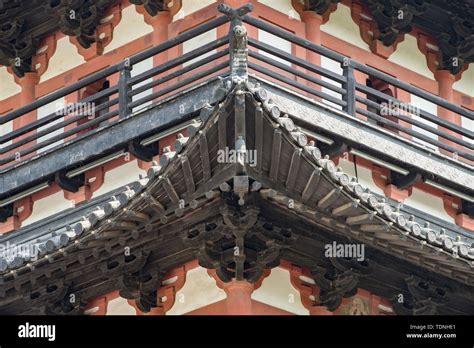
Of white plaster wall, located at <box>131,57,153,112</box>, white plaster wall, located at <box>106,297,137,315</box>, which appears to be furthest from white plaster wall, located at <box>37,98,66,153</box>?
white plaster wall, located at <box>106,297,137,315</box>

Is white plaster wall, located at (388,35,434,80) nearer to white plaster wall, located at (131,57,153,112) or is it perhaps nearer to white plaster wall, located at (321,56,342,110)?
white plaster wall, located at (321,56,342,110)

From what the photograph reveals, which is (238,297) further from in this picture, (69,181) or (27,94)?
(27,94)

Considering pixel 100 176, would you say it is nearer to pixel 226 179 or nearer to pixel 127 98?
pixel 127 98

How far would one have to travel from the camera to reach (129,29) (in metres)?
32.3

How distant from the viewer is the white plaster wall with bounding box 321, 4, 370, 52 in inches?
1259

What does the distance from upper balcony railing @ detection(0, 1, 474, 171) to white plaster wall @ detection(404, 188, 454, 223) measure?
54cm

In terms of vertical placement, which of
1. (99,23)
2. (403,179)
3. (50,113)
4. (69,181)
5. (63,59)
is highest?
(99,23)

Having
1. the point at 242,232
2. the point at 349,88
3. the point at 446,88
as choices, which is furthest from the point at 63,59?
the point at 242,232

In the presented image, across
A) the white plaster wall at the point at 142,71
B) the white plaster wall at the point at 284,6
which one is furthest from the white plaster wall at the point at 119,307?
the white plaster wall at the point at 284,6

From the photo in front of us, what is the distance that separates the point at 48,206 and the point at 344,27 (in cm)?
364

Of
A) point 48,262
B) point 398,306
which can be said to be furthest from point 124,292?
point 398,306

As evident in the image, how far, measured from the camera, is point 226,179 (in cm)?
2855

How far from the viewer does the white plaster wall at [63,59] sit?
32906 millimetres
